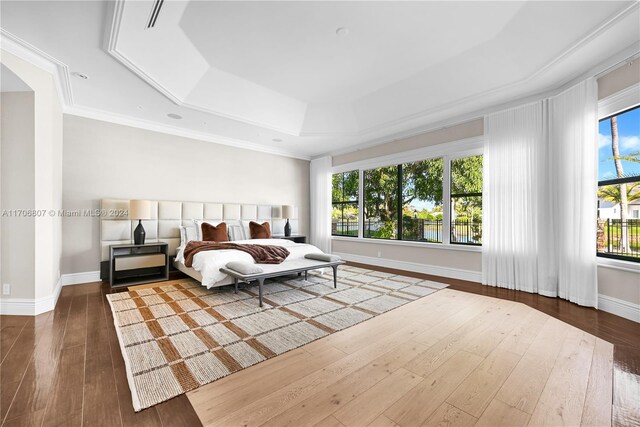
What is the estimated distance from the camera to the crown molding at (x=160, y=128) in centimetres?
425

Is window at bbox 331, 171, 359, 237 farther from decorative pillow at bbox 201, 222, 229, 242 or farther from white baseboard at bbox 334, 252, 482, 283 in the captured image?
decorative pillow at bbox 201, 222, 229, 242

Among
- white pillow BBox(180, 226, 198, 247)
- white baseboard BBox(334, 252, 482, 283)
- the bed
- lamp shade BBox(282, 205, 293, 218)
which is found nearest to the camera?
the bed

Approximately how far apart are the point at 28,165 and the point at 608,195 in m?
6.60

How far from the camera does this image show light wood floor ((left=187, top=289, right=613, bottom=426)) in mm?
1467

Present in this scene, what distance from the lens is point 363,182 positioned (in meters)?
6.47

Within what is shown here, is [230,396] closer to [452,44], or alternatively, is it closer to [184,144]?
[452,44]

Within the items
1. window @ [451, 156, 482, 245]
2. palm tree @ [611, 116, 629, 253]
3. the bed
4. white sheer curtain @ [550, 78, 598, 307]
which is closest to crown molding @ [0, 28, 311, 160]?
the bed

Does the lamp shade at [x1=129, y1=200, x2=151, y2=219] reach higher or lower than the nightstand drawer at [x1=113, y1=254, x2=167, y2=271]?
higher

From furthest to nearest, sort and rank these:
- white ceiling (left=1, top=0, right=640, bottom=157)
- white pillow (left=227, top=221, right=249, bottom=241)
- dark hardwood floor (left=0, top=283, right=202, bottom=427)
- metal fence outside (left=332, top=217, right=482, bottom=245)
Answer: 1. white pillow (left=227, top=221, right=249, bottom=241)
2. metal fence outside (left=332, top=217, right=482, bottom=245)
3. white ceiling (left=1, top=0, right=640, bottom=157)
4. dark hardwood floor (left=0, top=283, right=202, bottom=427)

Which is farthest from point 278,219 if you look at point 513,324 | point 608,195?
point 608,195

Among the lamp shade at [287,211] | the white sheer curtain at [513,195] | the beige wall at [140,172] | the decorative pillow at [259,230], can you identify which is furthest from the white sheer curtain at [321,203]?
the white sheer curtain at [513,195]

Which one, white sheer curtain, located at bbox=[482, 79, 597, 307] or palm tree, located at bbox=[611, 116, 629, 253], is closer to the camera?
palm tree, located at bbox=[611, 116, 629, 253]

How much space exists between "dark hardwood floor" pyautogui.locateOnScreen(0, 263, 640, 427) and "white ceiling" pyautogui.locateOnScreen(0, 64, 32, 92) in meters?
2.41

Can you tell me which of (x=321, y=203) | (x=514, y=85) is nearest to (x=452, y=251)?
(x=514, y=85)
